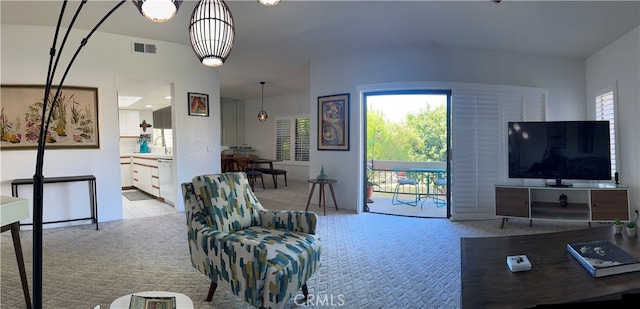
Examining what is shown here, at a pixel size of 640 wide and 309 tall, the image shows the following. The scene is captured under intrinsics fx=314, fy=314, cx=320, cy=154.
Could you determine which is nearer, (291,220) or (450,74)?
(291,220)

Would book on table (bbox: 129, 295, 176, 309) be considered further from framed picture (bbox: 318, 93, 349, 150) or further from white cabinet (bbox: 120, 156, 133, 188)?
white cabinet (bbox: 120, 156, 133, 188)

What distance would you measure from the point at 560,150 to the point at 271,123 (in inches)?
284

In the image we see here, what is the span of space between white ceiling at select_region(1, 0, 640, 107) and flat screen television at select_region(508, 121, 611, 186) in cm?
108

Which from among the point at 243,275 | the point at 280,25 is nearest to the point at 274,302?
the point at 243,275

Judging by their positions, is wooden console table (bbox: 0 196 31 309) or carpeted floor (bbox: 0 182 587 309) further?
carpeted floor (bbox: 0 182 587 309)

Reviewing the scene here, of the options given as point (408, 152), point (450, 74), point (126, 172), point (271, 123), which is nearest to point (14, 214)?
point (450, 74)

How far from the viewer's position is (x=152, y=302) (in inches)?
50.9

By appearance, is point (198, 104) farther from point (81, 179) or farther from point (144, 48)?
point (81, 179)

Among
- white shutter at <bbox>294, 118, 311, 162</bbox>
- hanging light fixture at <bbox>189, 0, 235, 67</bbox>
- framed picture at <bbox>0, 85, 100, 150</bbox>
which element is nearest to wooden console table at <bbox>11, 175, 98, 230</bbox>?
framed picture at <bbox>0, 85, 100, 150</bbox>

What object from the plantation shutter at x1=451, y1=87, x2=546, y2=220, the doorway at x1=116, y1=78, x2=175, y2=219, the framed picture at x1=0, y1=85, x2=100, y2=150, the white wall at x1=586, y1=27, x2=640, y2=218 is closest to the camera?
the white wall at x1=586, y1=27, x2=640, y2=218

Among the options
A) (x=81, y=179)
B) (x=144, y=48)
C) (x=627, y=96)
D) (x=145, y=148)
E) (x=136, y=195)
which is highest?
→ (x=144, y=48)

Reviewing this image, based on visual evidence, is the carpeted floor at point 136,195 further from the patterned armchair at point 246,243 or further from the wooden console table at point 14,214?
the patterned armchair at point 246,243

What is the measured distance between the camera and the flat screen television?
378cm

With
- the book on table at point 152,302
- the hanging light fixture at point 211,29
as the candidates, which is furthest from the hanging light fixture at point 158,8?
the book on table at point 152,302
